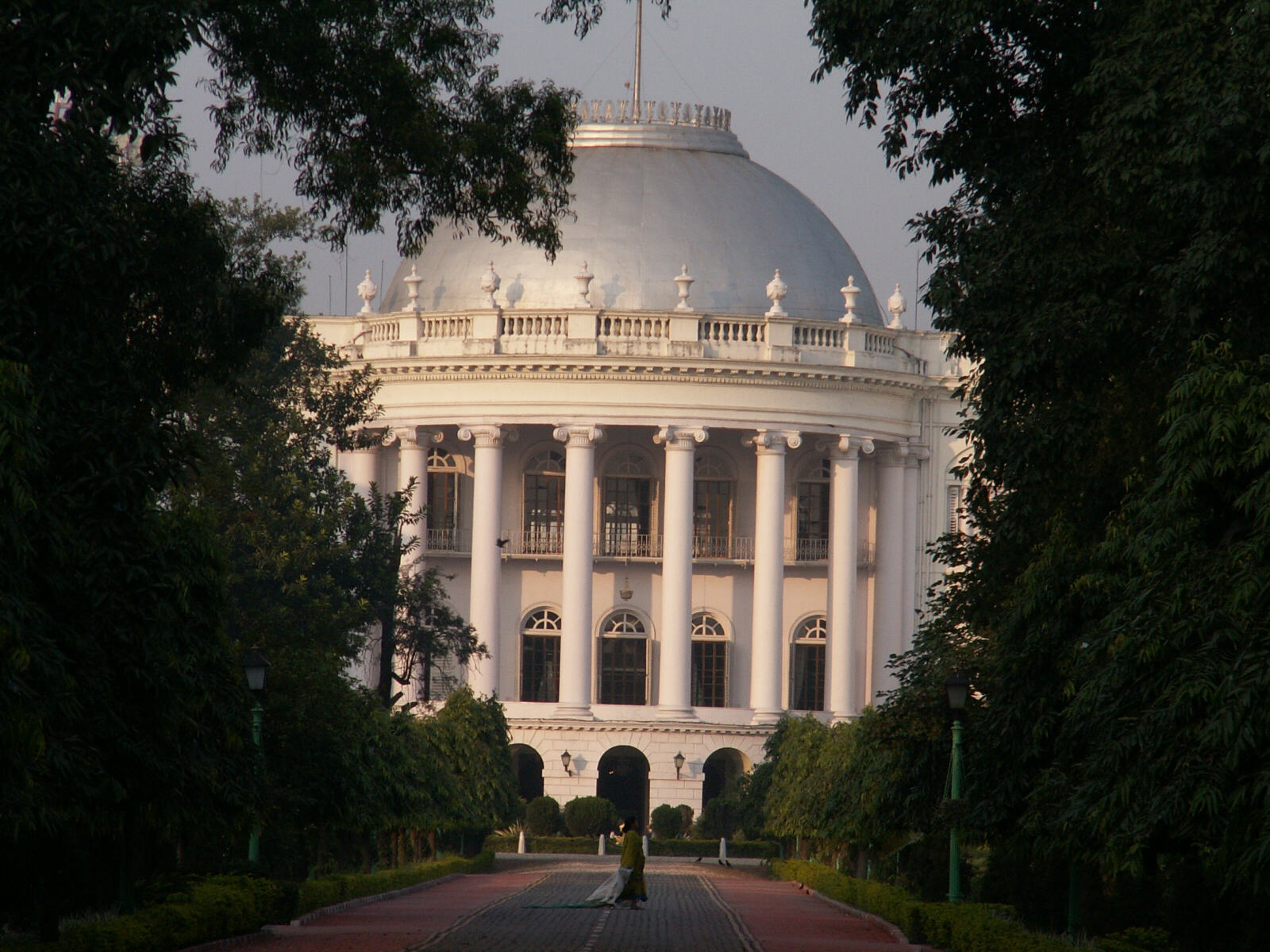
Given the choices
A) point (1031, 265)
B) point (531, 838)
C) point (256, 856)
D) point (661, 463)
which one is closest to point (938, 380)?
point (661, 463)

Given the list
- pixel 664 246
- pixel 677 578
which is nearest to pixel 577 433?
pixel 677 578

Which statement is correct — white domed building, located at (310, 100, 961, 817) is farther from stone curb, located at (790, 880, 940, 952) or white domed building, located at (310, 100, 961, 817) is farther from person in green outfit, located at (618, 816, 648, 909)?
person in green outfit, located at (618, 816, 648, 909)

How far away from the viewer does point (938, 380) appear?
74.5m

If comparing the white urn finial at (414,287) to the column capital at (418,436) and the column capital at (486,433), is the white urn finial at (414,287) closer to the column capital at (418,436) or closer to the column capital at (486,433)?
the column capital at (418,436)

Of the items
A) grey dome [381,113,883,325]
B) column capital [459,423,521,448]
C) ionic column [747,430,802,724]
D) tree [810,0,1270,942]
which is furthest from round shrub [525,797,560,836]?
tree [810,0,1270,942]

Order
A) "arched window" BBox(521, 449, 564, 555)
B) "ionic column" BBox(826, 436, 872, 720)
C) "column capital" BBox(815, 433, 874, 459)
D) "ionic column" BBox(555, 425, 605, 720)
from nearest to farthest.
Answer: "ionic column" BBox(555, 425, 605, 720)
"column capital" BBox(815, 433, 874, 459)
"ionic column" BBox(826, 436, 872, 720)
"arched window" BBox(521, 449, 564, 555)

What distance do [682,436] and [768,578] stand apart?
18.2 ft

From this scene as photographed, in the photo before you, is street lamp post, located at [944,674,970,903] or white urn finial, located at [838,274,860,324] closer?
street lamp post, located at [944,674,970,903]

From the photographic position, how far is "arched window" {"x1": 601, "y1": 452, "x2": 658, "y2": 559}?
75562 millimetres

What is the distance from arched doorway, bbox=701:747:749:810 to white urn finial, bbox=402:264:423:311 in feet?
58.8

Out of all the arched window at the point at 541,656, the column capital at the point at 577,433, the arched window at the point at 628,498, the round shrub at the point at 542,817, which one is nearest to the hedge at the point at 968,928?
the round shrub at the point at 542,817

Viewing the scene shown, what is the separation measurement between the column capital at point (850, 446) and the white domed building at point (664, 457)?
3.2 inches

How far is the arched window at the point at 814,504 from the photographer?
76375mm

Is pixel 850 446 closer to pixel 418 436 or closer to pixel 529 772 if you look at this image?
pixel 418 436
